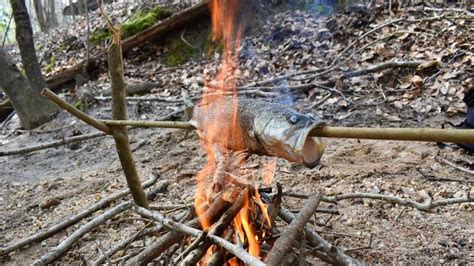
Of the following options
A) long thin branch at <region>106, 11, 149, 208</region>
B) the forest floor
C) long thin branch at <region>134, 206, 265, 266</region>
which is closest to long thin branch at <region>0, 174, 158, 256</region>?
the forest floor

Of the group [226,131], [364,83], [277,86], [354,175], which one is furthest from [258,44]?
[226,131]

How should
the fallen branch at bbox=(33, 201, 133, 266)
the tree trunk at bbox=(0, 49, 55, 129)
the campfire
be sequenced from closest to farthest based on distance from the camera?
the campfire → the fallen branch at bbox=(33, 201, 133, 266) → the tree trunk at bbox=(0, 49, 55, 129)

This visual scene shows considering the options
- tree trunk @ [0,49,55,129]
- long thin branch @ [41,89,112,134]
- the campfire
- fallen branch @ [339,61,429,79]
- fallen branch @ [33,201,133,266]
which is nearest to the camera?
the campfire

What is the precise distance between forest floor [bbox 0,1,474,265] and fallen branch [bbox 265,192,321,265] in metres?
0.50

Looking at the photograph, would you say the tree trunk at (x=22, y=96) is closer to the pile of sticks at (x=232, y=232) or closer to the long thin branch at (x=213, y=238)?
the long thin branch at (x=213, y=238)

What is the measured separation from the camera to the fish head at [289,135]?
1.69 m

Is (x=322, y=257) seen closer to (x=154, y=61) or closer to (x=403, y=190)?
(x=403, y=190)

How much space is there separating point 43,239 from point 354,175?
8.94 ft

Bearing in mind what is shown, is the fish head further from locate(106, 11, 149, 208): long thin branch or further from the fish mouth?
locate(106, 11, 149, 208): long thin branch

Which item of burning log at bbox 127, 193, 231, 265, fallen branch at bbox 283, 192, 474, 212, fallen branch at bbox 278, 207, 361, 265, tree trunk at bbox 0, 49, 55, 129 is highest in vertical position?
burning log at bbox 127, 193, 231, 265

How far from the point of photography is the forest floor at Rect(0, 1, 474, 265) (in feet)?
9.91

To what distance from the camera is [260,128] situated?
74.6 inches

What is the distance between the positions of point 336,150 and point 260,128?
9.24 ft

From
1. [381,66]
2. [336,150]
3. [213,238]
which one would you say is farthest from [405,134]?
[381,66]
